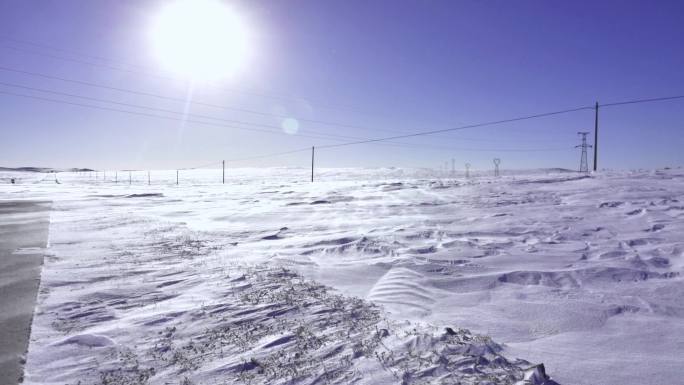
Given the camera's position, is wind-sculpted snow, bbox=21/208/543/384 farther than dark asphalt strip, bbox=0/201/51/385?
No

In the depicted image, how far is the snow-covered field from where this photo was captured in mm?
2977

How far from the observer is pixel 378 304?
14.4 ft

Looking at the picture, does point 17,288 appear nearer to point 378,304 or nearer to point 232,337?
point 232,337

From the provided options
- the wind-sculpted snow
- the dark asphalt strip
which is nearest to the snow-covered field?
the wind-sculpted snow

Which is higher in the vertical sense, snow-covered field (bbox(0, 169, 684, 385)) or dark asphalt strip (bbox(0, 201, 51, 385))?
snow-covered field (bbox(0, 169, 684, 385))

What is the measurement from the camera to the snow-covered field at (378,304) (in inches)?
117

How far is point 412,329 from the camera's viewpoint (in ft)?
11.6

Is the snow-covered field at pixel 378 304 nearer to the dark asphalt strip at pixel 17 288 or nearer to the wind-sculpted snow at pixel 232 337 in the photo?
the wind-sculpted snow at pixel 232 337

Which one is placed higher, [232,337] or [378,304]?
[378,304]

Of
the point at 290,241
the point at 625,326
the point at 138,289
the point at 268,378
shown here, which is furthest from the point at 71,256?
the point at 625,326

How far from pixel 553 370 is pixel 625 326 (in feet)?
4.29

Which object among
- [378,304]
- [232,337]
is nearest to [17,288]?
[232,337]

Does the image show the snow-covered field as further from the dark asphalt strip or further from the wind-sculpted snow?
the dark asphalt strip

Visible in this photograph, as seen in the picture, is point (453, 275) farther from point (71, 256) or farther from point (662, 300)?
point (71, 256)
